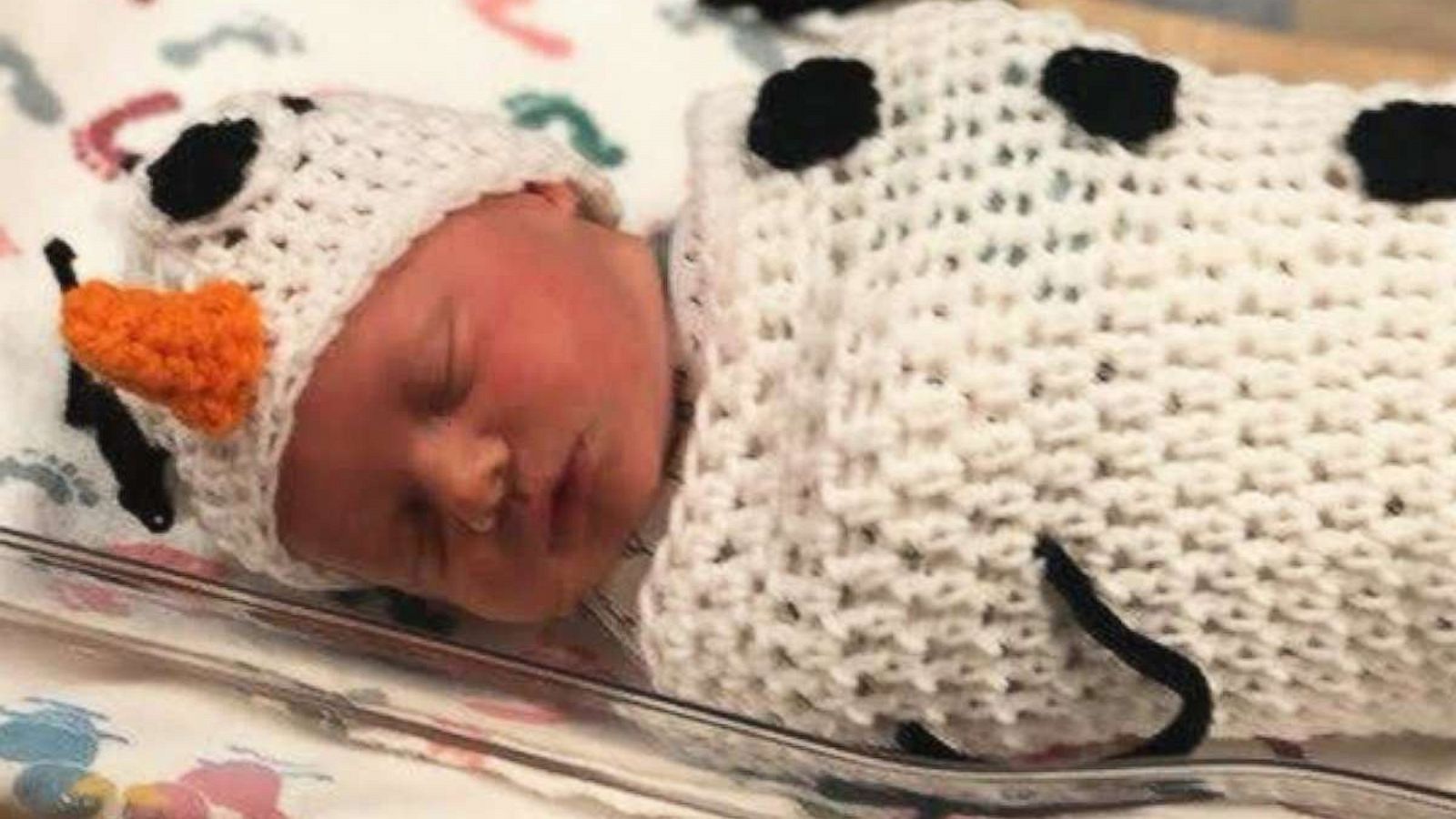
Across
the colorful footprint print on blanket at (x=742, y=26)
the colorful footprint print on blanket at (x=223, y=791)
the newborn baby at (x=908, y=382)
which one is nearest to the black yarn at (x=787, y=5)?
the colorful footprint print on blanket at (x=742, y=26)

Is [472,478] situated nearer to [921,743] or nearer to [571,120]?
[921,743]

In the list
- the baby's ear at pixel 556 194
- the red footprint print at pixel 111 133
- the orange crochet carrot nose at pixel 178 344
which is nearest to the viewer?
the orange crochet carrot nose at pixel 178 344

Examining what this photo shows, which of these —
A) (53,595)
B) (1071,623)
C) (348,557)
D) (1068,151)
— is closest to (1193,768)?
(1071,623)

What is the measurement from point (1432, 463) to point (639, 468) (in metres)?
0.30

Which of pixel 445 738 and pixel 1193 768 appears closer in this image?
pixel 1193 768

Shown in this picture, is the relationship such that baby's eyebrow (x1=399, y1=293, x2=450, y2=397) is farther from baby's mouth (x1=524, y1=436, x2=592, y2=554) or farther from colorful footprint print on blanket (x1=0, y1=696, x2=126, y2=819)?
colorful footprint print on blanket (x1=0, y1=696, x2=126, y2=819)

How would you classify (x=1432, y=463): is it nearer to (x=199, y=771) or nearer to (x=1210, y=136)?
(x=1210, y=136)

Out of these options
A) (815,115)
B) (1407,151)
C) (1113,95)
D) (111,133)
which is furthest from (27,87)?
(1407,151)

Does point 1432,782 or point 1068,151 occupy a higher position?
point 1068,151

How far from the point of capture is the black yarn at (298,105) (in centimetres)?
103

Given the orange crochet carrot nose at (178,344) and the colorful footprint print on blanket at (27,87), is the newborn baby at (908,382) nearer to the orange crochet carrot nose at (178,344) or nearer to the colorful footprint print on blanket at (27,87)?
the orange crochet carrot nose at (178,344)

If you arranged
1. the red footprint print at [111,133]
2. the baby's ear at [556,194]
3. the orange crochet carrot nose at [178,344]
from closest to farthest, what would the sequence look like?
the orange crochet carrot nose at [178,344], the baby's ear at [556,194], the red footprint print at [111,133]

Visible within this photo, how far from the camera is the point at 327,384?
37.5 inches

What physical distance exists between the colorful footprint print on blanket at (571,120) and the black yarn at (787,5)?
0.29ft
